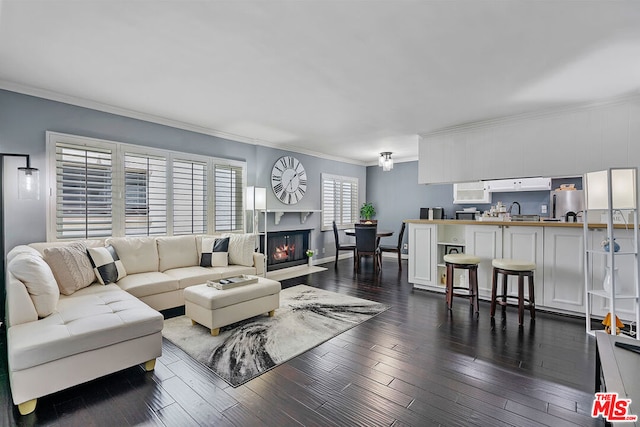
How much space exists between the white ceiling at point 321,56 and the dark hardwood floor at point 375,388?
264cm

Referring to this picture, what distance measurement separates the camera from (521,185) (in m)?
5.88

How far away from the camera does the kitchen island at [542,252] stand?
3430mm

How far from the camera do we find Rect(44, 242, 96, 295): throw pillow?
2.85 metres

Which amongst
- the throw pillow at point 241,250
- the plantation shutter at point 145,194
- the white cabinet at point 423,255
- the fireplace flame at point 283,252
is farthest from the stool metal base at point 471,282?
the plantation shutter at point 145,194

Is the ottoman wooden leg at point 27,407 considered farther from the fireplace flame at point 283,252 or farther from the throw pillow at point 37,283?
the fireplace flame at point 283,252

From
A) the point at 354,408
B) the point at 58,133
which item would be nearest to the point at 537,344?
the point at 354,408

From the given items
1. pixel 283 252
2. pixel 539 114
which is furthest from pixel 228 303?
pixel 539 114

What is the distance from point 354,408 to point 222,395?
91 cm

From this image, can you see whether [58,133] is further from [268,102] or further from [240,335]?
[240,335]

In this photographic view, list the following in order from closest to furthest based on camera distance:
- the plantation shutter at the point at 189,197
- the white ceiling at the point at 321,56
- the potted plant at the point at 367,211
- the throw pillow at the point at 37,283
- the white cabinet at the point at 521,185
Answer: the white ceiling at the point at 321,56 → the throw pillow at the point at 37,283 → the plantation shutter at the point at 189,197 → the white cabinet at the point at 521,185 → the potted plant at the point at 367,211

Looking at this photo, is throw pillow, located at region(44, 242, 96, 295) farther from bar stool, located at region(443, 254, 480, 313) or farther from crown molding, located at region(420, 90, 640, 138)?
crown molding, located at region(420, 90, 640, 138)

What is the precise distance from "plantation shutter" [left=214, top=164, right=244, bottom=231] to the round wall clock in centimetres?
78

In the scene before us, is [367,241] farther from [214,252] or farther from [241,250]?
[214,252]

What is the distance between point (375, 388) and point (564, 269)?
3064 mm
